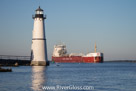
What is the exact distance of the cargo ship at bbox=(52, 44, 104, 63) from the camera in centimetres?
13575

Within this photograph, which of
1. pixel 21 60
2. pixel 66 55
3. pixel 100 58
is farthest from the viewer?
pixel 66 55

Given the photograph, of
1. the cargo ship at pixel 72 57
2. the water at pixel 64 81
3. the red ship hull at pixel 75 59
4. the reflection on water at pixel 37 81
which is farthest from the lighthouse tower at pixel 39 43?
the red ship hull at pixel 75 59

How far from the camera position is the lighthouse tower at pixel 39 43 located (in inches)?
2552

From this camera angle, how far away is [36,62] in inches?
2598

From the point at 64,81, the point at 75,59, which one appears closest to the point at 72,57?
the point at 75,59

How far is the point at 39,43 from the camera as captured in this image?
6469 cm

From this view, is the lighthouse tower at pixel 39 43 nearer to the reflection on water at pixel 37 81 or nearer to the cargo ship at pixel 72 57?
the reflection on water at pixel 37 81

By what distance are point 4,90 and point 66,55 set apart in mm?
122906

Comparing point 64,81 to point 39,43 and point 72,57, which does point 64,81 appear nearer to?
point 39,43

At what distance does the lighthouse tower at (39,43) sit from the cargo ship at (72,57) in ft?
228

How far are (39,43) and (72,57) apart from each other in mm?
83539

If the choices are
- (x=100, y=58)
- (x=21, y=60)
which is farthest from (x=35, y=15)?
(x=100, y=58)

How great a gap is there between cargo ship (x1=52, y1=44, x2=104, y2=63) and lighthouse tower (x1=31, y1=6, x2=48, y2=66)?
69.6 m

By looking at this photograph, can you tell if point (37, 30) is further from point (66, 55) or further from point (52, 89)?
point (66, 55)
